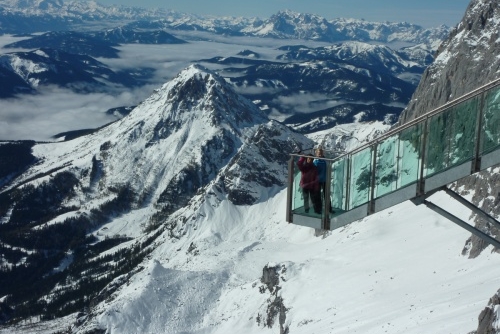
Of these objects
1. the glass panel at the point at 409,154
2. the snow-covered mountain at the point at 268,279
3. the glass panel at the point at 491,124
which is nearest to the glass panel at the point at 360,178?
the glass panel at the point at 409,154

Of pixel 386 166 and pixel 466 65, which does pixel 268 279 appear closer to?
pixel 466 65

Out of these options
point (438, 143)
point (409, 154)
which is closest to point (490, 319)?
point (409, 154)

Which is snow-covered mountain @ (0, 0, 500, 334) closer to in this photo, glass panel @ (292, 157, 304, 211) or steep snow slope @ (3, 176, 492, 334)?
steep snow slope @ (3, 176, 492, 334)

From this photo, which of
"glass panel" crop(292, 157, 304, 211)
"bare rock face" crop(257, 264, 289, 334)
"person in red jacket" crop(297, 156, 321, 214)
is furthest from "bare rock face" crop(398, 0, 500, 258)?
"person in red jacket" crop(297, 156, 321, 214)

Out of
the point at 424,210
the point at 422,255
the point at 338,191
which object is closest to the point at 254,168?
the point at 424,210

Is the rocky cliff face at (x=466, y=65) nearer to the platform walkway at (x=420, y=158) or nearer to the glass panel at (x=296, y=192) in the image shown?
the glass panel at (x=296, y=192)

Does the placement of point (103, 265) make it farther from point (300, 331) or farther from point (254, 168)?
point (300, 331)
